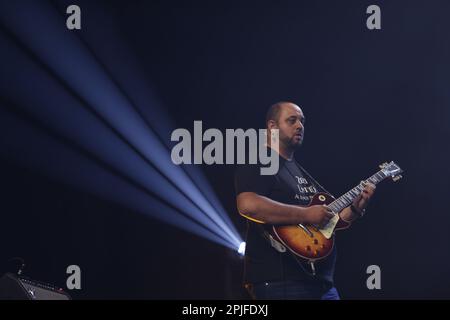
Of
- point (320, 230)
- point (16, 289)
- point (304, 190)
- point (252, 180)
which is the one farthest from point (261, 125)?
point (16, 289)

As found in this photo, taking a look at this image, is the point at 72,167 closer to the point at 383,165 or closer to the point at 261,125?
the point at 261,125

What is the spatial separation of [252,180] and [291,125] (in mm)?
429

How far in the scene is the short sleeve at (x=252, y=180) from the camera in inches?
161

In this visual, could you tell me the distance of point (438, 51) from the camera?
4344mm

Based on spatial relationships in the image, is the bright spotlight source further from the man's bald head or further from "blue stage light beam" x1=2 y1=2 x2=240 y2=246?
the man's bald head

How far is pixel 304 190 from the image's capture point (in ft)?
13.5

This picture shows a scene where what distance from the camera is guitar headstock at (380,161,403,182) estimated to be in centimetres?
420

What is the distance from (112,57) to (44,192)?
36.5 inches

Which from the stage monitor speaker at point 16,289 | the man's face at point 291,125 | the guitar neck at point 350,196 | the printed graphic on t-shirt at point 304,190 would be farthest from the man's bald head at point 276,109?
the stage monitor speaker at point 16,289

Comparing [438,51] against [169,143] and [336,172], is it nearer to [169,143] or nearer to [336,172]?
[336,172]

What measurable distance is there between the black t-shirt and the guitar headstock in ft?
1.36

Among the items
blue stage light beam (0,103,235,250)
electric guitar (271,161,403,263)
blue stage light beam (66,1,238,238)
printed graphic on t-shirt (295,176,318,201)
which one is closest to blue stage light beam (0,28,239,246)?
blue stage light beam (0,103,235,250)
